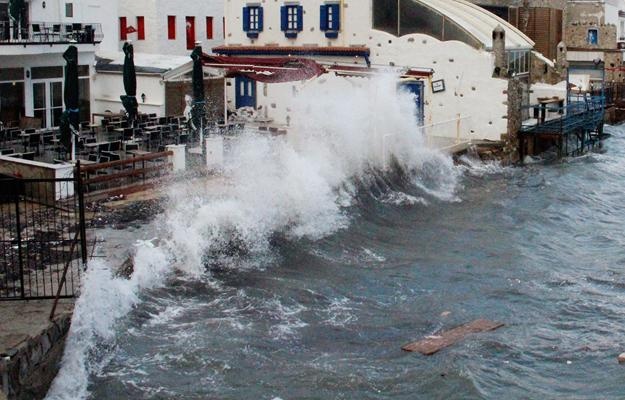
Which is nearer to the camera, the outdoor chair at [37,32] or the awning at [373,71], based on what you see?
the outdoor chair at [37,32]

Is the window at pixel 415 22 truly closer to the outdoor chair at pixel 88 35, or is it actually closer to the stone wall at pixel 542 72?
the stone wall at pixel 542 72

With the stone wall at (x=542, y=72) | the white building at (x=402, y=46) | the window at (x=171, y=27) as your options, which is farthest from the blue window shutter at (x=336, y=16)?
the window at (x=171, y=27)

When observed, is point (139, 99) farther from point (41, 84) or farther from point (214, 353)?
point (214, 353)

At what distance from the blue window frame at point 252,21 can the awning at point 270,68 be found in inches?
263

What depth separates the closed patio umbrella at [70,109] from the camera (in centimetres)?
2273

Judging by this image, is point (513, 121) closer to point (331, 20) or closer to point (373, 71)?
point (373, 71)

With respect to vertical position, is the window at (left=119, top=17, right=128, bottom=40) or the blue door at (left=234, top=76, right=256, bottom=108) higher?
the window at (left=119, top=17, right=128, bottom=40)

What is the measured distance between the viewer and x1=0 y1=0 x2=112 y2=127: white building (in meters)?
28.9

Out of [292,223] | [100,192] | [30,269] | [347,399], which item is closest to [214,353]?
[347,399]

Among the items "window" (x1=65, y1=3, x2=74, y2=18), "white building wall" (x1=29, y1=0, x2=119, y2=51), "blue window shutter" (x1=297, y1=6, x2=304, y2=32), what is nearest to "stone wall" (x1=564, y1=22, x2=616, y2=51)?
"blue window shutter" (x1=297, y1=6, x2=304, y2=32)

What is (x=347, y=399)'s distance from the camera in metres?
11.9

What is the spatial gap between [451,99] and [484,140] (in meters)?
1.97

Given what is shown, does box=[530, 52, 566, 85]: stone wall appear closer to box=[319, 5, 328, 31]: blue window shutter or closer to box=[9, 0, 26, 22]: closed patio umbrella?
box=[319, 5, 328, 31]: blue window shutter

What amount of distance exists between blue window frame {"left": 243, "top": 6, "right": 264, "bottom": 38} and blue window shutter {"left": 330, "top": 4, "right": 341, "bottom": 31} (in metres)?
3.56
